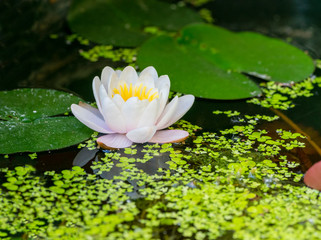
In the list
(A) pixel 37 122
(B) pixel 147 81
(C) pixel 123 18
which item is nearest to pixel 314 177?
(B) pixel 147 81

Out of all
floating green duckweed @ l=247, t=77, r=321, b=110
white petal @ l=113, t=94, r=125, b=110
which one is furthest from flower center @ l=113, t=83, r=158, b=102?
floating green duckweed @ l=247, t=77, r=321, b=110

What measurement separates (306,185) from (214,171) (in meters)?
0.32

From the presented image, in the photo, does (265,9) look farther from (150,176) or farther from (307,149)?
(150,176)

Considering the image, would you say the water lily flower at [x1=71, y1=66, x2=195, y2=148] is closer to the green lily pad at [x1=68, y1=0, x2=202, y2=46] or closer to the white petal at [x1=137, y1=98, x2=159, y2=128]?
the white petal at [x1=137, y1=98, x2=159, y2=128]

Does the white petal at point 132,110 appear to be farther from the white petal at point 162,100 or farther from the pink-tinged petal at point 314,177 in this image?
the pink-tinged petal at point 314,177

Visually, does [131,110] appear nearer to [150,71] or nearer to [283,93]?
[150,71]

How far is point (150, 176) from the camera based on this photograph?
171 centimetres

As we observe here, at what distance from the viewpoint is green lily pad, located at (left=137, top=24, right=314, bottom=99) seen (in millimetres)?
2219

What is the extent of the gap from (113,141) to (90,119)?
0.13m

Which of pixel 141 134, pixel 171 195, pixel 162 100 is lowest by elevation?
pixel 171 195

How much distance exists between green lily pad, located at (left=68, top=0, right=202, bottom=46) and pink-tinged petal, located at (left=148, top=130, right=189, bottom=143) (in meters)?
0.91

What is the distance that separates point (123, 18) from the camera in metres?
2.88

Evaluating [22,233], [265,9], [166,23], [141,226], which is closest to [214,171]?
[141,226]

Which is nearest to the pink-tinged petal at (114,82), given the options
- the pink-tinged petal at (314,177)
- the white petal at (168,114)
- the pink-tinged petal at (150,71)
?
the pink-tinged petal at (150,71)
